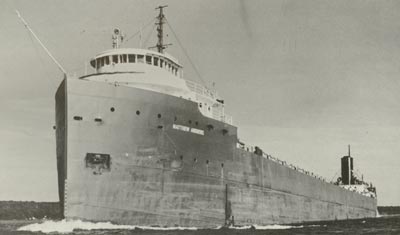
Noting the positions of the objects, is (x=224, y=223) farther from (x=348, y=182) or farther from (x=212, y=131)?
(x=348, y=182)

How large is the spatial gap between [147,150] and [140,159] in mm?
399

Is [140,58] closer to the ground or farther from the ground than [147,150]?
farther from the ground

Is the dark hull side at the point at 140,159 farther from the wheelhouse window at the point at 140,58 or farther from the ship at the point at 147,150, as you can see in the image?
the wheelhouse window at the point at 140,58

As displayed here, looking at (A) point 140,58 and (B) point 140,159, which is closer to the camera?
(B) point 140,159

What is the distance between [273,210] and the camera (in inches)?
950

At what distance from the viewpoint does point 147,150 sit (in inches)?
640

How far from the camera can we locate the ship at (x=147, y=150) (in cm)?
1549

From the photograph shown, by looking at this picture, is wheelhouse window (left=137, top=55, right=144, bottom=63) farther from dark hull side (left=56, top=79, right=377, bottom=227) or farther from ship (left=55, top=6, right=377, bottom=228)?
dark hull side (left=56, top=79, right=377, bottom=227)

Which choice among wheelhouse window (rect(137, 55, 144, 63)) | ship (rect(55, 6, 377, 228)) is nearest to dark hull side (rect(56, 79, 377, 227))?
ship (rect(55, 6, 377, 228))

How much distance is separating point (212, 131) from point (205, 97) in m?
2.33

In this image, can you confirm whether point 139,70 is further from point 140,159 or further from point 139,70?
point 140,159

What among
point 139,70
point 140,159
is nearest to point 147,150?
point 140,159

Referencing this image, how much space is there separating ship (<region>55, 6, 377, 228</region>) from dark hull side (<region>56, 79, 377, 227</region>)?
0.03m

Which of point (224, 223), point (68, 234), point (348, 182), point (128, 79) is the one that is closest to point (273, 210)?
point (224, 223)
